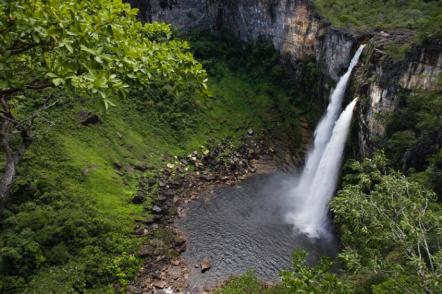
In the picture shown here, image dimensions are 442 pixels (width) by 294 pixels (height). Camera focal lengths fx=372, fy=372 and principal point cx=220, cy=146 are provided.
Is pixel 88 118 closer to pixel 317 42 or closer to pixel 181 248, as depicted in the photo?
pixel 181 248

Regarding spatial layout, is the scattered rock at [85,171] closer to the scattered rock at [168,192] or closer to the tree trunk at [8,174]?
the scattered rock at [168,192]

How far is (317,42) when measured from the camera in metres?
28.5

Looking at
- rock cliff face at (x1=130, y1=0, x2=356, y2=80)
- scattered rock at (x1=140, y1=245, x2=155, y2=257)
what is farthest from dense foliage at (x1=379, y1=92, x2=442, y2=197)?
scattered rock at (x1=140, y1=245, x2=155, y2=257)

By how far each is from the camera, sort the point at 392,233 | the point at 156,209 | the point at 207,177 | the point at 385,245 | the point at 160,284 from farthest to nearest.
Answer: the point at 207,177, the point at 156,209, the point at 160,284, the point at 385,245, the point at 392,233

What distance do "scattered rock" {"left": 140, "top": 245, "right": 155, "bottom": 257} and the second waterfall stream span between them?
27.2 ft

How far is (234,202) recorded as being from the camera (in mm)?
23203

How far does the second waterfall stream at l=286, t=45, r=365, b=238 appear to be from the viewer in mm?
21625

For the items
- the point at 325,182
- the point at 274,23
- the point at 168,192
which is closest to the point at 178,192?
the point at 168,192

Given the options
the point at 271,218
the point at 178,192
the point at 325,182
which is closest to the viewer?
the point at 271,218

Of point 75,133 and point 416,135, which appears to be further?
point 75,133

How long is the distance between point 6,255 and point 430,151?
699 inches

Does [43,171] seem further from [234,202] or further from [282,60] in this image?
[282,60]

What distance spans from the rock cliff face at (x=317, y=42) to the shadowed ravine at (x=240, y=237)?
635cm

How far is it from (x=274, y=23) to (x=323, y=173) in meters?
15.2
